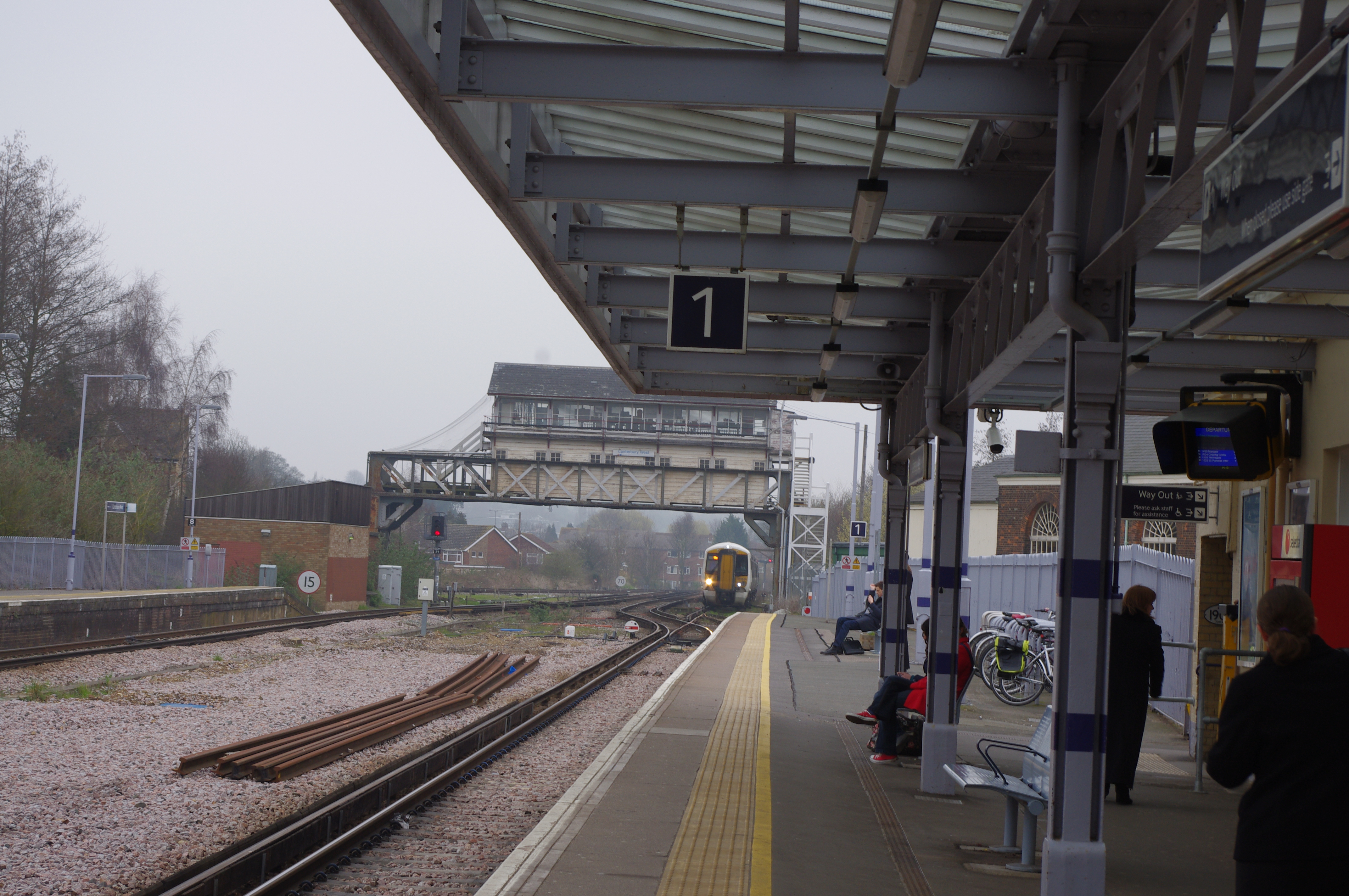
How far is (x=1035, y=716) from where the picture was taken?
15617 mm

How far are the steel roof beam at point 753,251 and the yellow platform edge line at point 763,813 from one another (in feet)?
13.4

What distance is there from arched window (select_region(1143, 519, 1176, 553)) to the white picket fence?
18.4 feet

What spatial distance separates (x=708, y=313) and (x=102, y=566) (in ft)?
92.6

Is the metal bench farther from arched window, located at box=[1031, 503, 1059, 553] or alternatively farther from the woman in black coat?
arched window, located at box=[1031, 503, 1059, 553]

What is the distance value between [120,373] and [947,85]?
4876 centimetres

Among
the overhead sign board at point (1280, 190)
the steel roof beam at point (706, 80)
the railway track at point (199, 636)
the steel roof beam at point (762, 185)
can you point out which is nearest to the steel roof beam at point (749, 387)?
the steel roof beam at point (762, 185)

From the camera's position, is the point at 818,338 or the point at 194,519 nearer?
the point at 818,338

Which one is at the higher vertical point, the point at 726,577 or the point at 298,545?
→ the point at 298,545

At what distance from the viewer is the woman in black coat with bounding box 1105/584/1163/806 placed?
879 cm

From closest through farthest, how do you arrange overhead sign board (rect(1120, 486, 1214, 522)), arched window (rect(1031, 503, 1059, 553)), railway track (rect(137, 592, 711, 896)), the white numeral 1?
railway track (rect(137, 592, 711, 896)) < the white numeral 1 < overhead sign board (rect(1120, 486, 1214, 522)) < arched window (rect(1031, 503, 1059, 553))

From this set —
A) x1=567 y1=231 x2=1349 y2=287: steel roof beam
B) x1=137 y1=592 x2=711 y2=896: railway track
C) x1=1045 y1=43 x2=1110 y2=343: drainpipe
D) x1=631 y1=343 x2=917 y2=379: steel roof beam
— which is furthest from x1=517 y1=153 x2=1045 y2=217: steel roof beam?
x1=631 y1=343 x2=917 y2=379: steel roof beam

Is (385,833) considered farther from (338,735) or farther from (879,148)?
(879,148)

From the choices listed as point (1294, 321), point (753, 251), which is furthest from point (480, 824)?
point (1294, 321)

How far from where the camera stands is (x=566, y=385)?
193 feet
